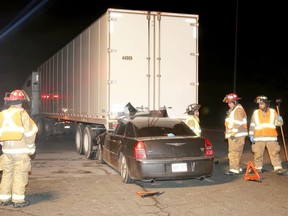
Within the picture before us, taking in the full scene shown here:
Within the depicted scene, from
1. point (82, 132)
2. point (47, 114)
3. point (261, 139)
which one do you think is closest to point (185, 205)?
point (261, 139)

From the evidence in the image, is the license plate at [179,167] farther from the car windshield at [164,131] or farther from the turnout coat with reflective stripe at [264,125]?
the turnout coat with reflective stripe at [264,125]

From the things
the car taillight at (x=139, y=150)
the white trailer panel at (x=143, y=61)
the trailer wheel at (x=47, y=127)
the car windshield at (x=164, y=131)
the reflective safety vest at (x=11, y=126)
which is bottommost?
the trailer wheel at (x=47, y=127)

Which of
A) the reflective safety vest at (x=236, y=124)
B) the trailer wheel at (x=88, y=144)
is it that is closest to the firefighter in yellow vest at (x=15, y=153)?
the reflective safety vest at (x=236, y=124)

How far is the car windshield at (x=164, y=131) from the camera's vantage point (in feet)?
28.4

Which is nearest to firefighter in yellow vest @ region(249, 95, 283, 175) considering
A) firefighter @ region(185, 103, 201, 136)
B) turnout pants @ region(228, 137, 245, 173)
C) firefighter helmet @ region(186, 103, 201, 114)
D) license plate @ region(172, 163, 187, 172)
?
turnout pants @ region(228, 137, 245, 173)

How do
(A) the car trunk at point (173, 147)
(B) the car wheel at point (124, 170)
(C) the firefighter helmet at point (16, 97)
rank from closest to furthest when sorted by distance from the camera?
1. (C) the firefighter helmet at point (16, 97)
2. (A) the car trunk at point (173, 147)
3. (B) the car wheel at point (124, 170)

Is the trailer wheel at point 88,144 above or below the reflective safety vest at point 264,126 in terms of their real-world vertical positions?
below

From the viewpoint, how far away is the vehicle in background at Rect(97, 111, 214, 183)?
7.98 meters

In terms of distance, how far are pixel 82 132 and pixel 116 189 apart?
20.9 ft

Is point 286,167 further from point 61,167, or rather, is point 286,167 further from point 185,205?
point 61,167

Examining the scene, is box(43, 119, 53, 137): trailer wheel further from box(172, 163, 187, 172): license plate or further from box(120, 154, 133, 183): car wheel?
box(172, 163, 187, 172): license plate

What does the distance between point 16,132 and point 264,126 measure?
573 centimetres

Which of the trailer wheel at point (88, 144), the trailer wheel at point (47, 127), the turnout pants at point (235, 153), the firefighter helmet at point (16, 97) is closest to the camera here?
the firefighter helmet at point (16, 97)

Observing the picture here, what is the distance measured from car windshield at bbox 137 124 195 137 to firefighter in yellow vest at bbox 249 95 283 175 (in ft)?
6.26
